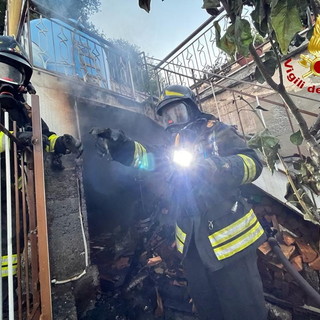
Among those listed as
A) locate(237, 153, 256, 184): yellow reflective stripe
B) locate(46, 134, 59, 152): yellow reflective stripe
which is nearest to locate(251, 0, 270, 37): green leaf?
locate(237, 153, 256, 184): yellow reflective stripe

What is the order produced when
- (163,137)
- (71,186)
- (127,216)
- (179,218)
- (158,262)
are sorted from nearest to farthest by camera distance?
(179,218), (71,186), (158,262), (127,216), (163,137)

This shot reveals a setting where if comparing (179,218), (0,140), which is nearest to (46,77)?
(0,140)

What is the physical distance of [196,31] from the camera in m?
5.96

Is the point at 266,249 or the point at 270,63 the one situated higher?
the point at 270,63

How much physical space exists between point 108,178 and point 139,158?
251 cm

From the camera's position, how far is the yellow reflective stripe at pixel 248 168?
2.02 m

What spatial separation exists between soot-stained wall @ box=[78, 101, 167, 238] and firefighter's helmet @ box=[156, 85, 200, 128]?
5.99 ft

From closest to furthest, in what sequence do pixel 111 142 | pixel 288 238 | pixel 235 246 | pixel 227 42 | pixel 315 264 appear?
pixel 227 42
pixel 235 246
pixel 111 142
pixel 315 264
pixel 288 238

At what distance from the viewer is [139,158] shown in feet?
7.82

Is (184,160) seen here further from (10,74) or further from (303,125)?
(10,74)

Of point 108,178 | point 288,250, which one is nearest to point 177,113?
point 108,178

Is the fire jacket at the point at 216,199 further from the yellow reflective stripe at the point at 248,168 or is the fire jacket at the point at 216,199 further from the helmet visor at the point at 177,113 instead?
the helmet visor at the point at 177,113

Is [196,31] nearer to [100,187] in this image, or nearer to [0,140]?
[100,187]

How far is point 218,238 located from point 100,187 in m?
3.16
